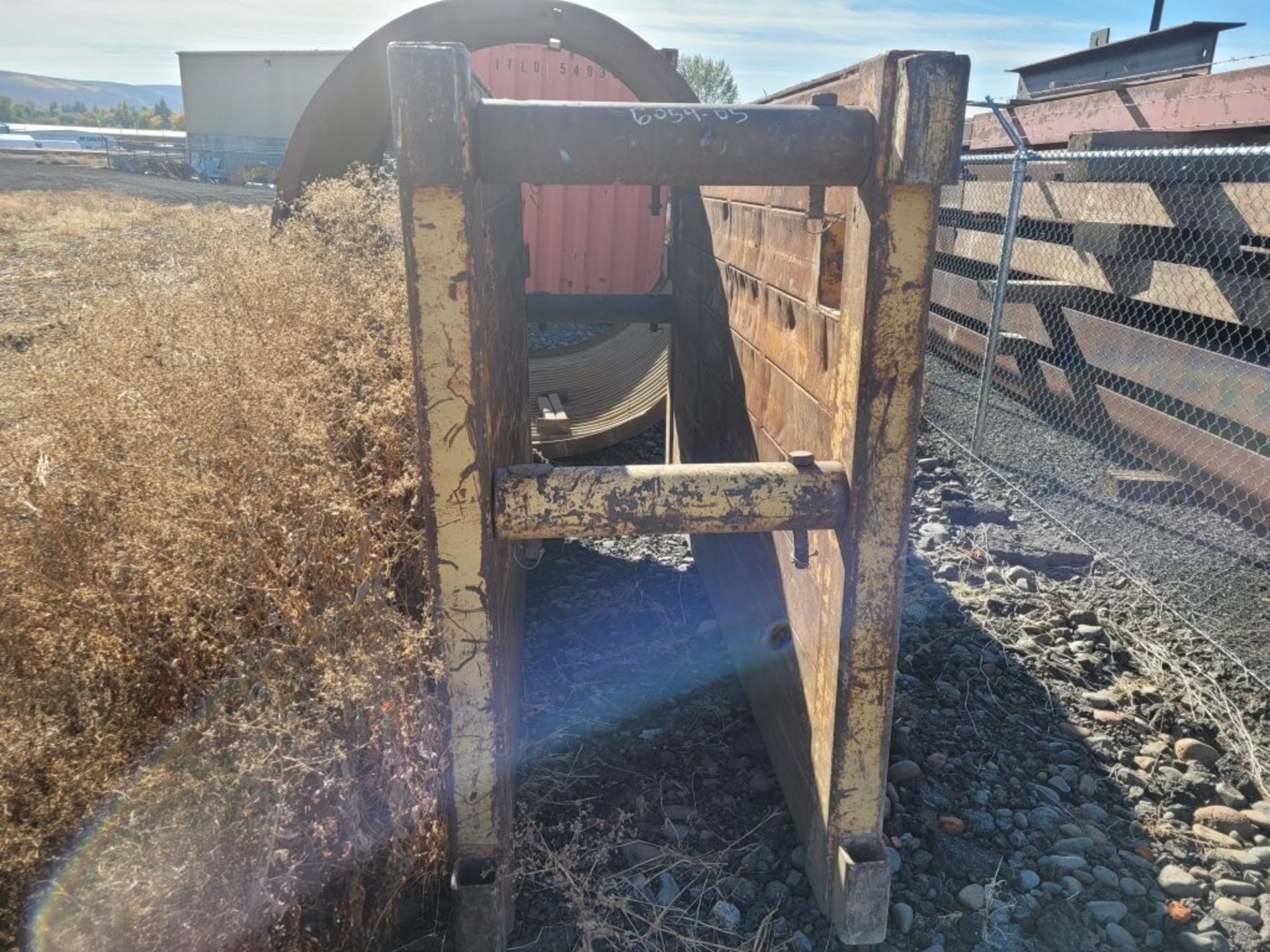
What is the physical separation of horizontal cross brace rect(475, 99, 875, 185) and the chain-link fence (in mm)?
2576

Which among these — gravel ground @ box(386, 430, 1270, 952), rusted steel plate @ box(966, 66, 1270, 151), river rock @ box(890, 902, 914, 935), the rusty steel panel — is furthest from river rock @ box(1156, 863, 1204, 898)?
rusted steel plate @ box(966, 66, 1270, 151)

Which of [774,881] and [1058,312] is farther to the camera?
[1058,312]

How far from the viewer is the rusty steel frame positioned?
5.77 feet

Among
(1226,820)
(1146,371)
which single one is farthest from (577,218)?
(1226,820)

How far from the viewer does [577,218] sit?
8.55 metres

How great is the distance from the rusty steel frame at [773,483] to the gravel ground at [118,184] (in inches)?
935

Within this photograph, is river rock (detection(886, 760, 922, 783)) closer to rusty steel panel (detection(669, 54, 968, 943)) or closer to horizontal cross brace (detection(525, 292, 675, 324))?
rusty steel panel (detection(669, 54, 968, 943))

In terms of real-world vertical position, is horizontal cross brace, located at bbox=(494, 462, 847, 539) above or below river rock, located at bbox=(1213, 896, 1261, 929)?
above

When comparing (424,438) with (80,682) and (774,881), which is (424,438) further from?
(774,881)

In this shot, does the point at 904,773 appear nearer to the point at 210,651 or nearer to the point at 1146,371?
the point at 210,651

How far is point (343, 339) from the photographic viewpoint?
4.05 metres

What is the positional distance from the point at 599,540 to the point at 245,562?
8.67 ft

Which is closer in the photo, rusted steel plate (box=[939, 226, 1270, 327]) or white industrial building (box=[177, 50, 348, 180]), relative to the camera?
rusted steel plate (box=[939, 226, 1270, 327])

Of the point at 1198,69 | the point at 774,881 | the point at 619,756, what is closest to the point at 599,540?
the point at 619,756
